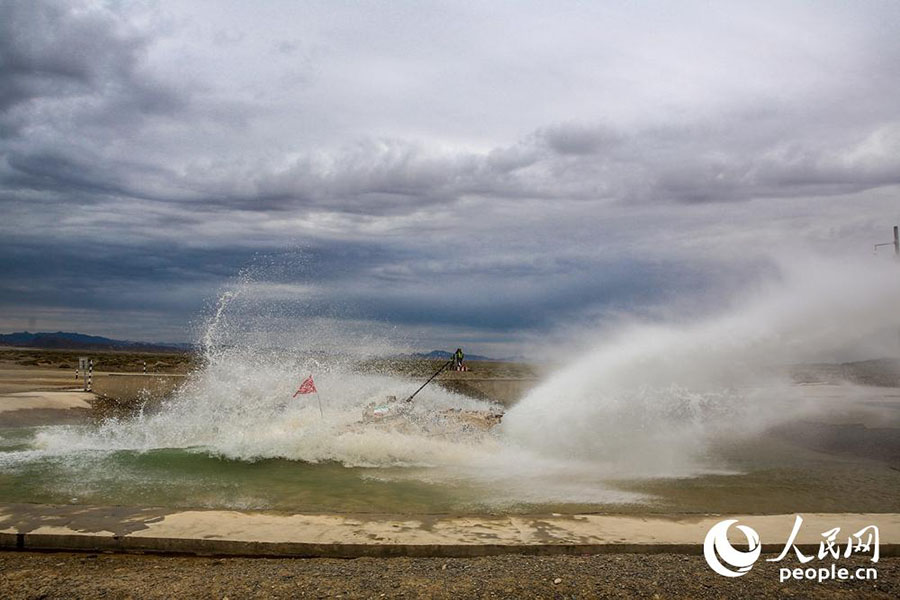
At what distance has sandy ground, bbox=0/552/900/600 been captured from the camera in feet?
20.1

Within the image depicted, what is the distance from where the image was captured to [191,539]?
7.71 meters

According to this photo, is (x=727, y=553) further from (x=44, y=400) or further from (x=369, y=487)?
(x=44, y=400)

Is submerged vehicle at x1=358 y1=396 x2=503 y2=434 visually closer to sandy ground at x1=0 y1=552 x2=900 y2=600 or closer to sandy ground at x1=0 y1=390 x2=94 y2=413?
sandy ground at x1=0 y1=552 x2=900 y2=600

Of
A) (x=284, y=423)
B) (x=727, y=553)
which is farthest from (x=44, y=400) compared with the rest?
(x=727, y=553)

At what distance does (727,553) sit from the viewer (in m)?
7.45

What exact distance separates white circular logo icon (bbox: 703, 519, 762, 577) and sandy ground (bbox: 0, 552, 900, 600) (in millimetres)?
124

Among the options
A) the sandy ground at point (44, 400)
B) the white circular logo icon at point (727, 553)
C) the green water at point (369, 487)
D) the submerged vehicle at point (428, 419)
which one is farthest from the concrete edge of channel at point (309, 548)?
the sandy ground at point (44, 400)

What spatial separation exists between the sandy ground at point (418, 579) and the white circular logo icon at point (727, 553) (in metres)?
0.12

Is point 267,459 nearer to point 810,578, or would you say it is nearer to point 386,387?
point 386,387

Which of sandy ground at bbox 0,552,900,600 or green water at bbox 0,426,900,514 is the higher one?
sandy ground at bbox 0,552,900,600

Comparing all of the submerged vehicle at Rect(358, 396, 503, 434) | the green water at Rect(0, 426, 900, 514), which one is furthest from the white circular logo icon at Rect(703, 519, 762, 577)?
the submerged vehicle at Rect(358, 396, 503, 434)

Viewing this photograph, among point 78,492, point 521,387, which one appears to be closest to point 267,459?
point 78,492

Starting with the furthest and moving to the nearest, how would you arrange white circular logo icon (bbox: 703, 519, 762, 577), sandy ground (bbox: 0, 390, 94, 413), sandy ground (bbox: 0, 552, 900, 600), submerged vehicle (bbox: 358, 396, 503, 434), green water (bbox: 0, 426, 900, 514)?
sandy ground (bbox: 0, 390, 94, 413) < submerged vehicle (bbox: 358, 396, 503, 434) < green water (bbox: 0, 426, 900, 514) < white circular logo icon (bbox: 703, 519, 762, 577) < sandy ground (bbox: 0, 552, 900, 600)

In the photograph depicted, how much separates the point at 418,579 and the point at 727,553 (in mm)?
3576
